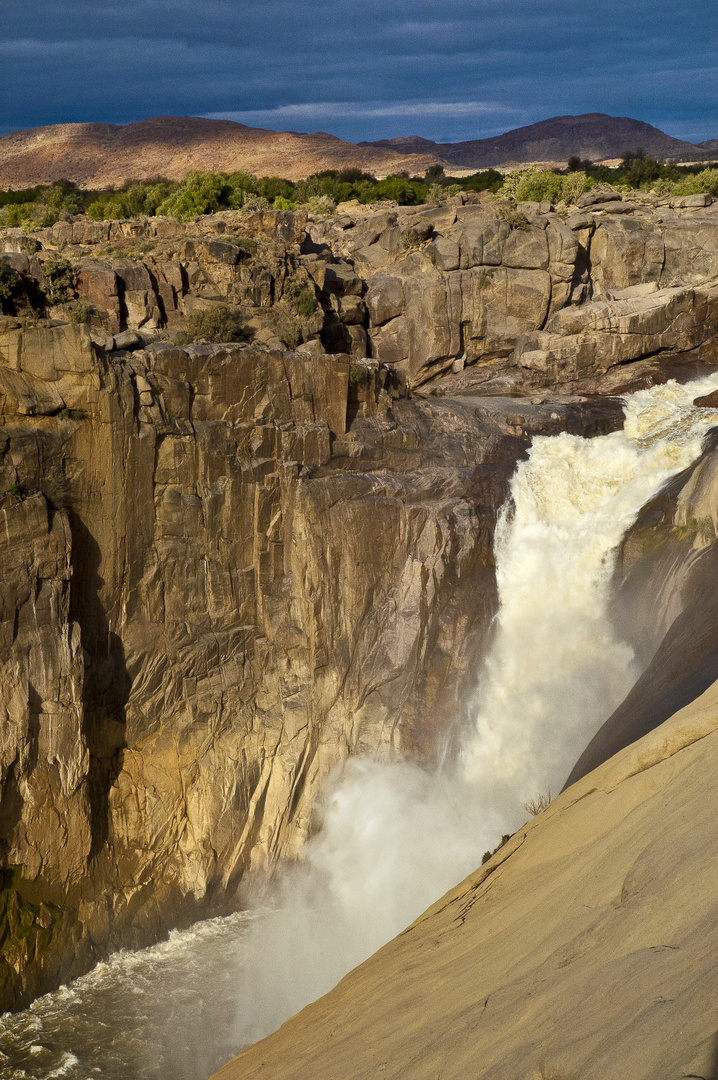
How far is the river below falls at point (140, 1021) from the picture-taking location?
1711 centimetres

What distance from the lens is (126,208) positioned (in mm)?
37156

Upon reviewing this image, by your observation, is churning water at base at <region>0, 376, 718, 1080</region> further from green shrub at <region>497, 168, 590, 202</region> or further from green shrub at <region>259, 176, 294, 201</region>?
green shrub at <region>259, 176, 294, 201</region>

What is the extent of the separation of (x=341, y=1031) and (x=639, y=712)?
769 cm

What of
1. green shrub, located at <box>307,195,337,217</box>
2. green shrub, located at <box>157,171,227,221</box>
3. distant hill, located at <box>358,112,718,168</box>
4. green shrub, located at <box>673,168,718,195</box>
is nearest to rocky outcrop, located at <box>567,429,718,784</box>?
green shrub, located at <box>157,171,227,221</box>

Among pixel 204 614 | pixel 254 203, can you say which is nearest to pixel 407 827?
pixel 204 614

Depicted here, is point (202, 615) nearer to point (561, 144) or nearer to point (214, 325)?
point (214, 325)

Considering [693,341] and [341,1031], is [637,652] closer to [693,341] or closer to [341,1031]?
[341,1031]

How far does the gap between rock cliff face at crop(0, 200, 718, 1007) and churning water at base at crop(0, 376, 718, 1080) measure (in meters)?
0.77

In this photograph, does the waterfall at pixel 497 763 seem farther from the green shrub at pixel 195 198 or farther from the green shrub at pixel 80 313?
the green shrub at pixel 195 198

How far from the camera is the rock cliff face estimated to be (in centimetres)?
1948

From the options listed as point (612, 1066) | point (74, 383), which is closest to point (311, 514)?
point (74, 383)

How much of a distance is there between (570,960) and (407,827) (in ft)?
50.9

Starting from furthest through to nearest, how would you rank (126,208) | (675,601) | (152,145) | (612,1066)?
(152,145)
(126,208)
(675,601)
(612,1066)

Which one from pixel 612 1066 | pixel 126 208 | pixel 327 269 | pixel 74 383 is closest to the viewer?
pixel 612 1066
